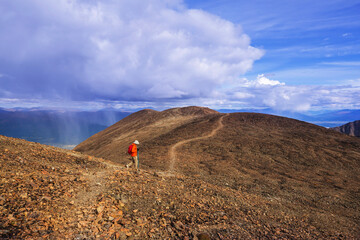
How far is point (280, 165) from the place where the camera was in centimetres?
2262

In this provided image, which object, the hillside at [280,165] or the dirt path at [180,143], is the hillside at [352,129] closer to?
the hillside at [280,165]

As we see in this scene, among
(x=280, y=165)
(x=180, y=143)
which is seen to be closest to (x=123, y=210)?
(x=280, y=165)

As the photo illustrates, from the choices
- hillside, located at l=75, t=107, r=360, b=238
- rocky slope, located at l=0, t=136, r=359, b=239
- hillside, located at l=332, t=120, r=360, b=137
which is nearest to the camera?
rocky slope, located at l=0, t=136, r=359, b=239

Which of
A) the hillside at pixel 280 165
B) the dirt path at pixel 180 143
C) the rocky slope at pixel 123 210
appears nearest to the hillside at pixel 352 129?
the hillside at pixel 280 165

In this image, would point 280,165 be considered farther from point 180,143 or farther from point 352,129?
point 352,129

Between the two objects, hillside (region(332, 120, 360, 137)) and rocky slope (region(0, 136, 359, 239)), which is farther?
hillside (region(332, 120, 360, 137))

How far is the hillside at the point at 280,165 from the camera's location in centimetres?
1240

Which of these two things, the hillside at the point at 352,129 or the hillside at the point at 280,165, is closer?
the hillside at the point at 280,165

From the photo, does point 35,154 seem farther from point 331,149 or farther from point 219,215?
point 331,149

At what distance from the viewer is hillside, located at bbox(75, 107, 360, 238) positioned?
12398mm

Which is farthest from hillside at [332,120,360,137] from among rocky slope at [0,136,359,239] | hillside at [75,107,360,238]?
rocky slope at [0,136,359,239]

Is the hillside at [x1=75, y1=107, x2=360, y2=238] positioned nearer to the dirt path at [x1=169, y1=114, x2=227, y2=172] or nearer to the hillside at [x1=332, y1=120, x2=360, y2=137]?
the dirt path at [x1=169, y1=114, x2=227, y2=172]

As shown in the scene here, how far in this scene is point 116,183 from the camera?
8977 millimetres

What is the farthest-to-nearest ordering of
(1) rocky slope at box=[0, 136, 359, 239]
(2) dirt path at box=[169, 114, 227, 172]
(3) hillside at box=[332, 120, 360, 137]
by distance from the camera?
(3) hillside at box=[332, 120, 360, 137]
(2) dirt path at box=[169, 114, 227, 172]
(1) rocky slope at box=[0, 136, 359, 239]
